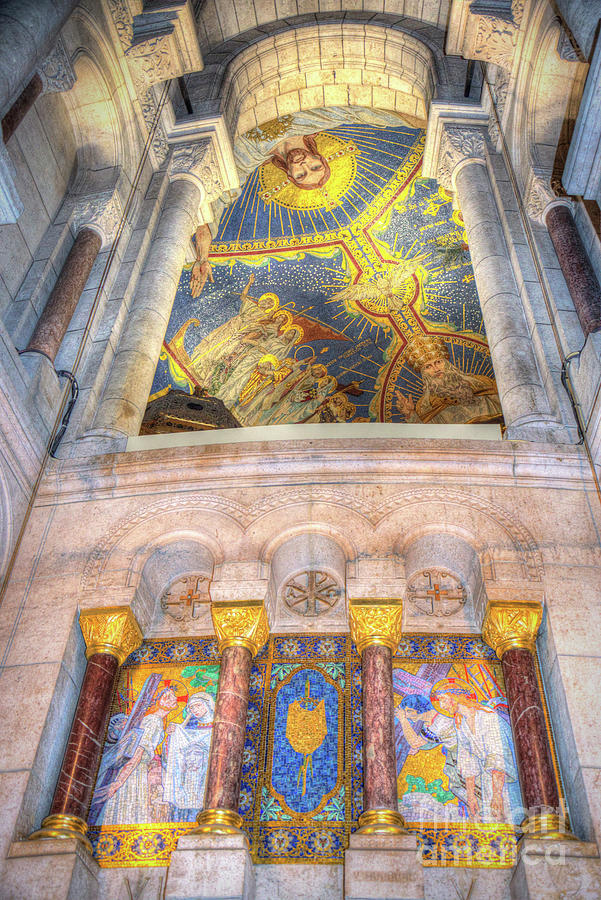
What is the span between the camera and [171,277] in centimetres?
861

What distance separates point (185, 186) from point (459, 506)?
19.0 ft

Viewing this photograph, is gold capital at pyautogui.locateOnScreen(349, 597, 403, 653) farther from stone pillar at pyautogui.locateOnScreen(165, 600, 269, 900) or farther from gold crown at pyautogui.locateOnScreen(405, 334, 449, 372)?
gold crown at pyautogui.locateOnScreen(405, 334, 449, 372)

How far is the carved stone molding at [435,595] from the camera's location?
5961mm

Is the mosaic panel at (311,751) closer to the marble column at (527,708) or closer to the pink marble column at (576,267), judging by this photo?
the marble column at (527,708)

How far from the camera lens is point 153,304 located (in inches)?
322

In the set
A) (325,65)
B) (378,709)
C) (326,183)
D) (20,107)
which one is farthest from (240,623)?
(326,183)

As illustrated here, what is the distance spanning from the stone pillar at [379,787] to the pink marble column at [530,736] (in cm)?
75

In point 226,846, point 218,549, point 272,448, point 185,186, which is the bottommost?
point 226,846

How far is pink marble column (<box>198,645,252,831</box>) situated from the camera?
465cm

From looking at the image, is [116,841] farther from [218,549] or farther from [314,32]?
[314,32]

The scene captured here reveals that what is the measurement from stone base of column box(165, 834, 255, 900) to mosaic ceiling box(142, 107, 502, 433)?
7.93 metres

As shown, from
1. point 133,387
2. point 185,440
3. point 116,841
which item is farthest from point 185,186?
point 116,841

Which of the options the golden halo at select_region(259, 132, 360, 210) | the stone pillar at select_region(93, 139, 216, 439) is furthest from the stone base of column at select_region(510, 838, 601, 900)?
the golden halo at select_region(259, 132, 360, 210)

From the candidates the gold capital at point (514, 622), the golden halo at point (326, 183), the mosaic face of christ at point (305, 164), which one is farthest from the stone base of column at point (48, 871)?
the mosaic face of christ at point (305, 164)
